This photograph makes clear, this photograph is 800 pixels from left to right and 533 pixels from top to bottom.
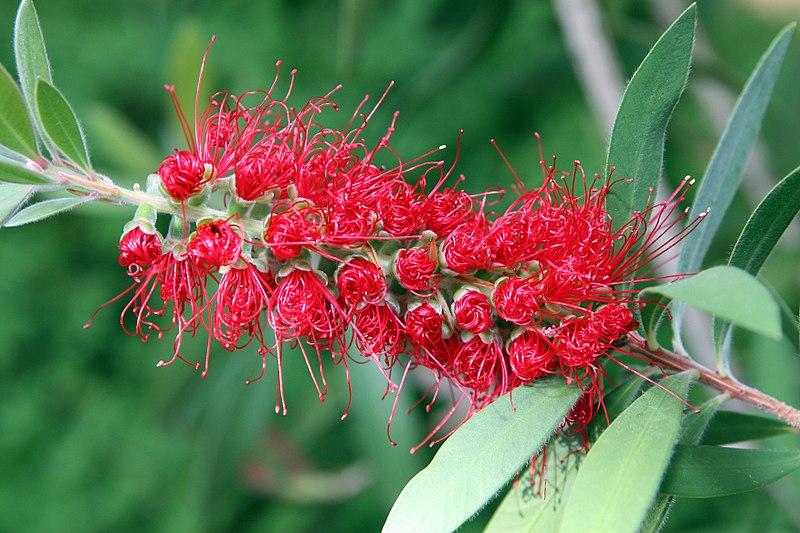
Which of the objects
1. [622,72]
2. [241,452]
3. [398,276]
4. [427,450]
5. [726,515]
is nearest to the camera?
[398,276]

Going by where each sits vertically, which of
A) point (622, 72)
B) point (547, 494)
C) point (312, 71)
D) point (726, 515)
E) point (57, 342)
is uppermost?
point (312, 71)

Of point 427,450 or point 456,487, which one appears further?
point 427,450

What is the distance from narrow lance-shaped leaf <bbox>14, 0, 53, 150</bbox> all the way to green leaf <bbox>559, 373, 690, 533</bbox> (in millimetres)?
824

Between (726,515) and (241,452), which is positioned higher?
(241,452)

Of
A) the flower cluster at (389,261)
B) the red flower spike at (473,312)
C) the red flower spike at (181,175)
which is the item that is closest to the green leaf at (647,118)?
the flower cluster at (389,261)

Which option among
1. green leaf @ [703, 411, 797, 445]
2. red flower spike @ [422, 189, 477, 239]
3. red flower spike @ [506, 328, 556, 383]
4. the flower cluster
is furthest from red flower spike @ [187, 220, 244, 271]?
green leaf @ [703, 411, 797, 445]

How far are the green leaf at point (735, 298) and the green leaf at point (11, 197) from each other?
80 centimetres

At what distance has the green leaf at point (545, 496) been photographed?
1.13 meters

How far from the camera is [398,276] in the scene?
1.08 meters

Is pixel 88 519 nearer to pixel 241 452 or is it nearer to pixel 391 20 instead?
pixel 241 452

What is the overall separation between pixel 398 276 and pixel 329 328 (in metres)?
0.14

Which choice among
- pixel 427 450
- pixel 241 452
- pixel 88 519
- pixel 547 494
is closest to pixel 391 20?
pixel 427 450

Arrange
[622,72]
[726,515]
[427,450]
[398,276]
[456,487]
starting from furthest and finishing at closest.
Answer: [726,515] < [427,450] < [622,72] < [398,276] < [456,487]

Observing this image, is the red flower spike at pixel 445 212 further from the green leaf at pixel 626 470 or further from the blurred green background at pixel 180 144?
the blurred green background at pixel 180 144
